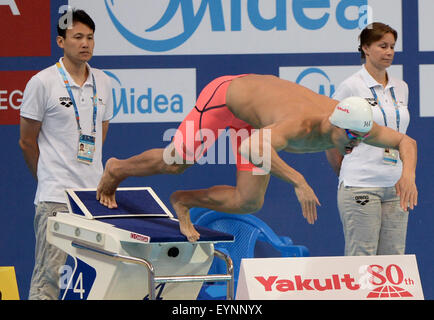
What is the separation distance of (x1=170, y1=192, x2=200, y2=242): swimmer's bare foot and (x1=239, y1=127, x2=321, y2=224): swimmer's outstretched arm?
469 mm

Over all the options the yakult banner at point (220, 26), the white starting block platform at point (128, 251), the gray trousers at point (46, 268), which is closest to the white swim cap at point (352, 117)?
the white starting block platform at point (128, 251)

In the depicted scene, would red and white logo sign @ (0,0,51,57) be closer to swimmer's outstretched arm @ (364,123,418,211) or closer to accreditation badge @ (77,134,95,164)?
accreditation badge @ (77,134,95,164)

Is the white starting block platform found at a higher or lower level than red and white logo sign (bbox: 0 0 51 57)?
lower

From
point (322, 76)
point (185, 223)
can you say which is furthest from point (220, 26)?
point (185, 223)

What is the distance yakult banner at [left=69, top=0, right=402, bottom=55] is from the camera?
556 centimetres

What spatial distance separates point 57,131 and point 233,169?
1587 mm

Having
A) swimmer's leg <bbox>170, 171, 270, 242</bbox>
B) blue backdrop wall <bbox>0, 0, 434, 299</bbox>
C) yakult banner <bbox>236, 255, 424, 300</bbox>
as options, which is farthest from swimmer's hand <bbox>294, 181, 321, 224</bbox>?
blue backdrop wall <bbox>0, 0, 434, 299</bbox>

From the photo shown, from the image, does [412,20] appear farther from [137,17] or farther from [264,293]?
[264,293]

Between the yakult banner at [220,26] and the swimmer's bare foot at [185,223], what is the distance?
189cm

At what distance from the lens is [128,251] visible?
3639mm

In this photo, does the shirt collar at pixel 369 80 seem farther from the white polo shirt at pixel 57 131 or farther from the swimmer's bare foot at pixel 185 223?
the white polo shirt at pixel 57 131

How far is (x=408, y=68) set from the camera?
18.1 feet
